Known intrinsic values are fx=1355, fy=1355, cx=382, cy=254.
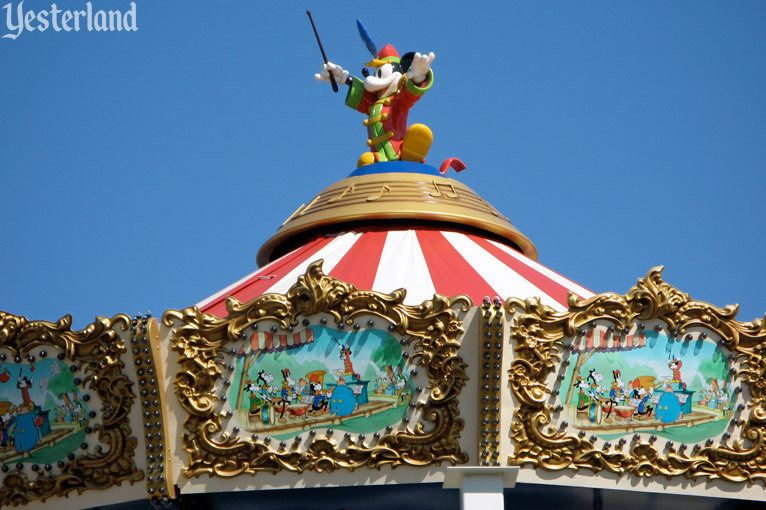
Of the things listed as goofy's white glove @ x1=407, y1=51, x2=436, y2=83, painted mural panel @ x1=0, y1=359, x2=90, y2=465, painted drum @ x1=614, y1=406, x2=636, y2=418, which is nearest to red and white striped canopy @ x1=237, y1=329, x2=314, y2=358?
painted mural panel @ x1=0, y1=359, x2=90, y2=465

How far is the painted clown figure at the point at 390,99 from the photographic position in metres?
12.9

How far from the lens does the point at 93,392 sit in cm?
981

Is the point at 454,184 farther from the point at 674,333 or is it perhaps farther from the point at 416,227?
the point at 674,333

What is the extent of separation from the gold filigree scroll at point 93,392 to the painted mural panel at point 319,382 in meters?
0.84

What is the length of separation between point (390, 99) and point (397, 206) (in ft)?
6.30

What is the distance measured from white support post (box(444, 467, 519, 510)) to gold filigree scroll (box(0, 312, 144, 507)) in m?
2.29

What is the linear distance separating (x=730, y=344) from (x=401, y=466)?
101 inches

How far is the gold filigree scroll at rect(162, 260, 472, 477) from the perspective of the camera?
950 centimetres

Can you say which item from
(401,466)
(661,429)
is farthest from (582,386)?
(401,466)

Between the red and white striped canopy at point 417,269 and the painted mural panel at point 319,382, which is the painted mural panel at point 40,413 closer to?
the painted mural panel at point 319,382

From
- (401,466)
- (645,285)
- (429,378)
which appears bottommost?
(401,466)

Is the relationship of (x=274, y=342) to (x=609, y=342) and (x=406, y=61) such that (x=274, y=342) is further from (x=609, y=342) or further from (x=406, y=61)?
(x=406, y=61)

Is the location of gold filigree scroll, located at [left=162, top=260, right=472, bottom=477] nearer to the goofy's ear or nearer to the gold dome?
the gold dome

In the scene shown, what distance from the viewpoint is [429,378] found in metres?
9.53
